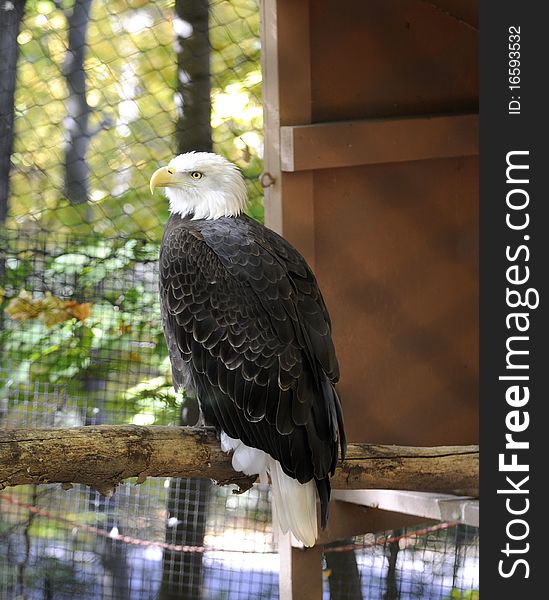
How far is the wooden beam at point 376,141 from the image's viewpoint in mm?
2445

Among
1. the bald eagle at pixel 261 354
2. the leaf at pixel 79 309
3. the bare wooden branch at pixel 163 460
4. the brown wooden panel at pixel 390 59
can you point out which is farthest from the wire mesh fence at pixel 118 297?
the bald eagle at pixel 261 354

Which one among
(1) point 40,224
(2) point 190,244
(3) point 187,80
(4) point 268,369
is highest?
(3) point 187,80

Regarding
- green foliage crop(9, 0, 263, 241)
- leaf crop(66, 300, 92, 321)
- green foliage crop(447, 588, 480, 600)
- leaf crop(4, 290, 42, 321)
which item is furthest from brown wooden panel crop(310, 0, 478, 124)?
green foliage crop(447, 588, 480, 600)

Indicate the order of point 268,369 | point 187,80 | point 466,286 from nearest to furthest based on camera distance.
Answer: point 268,369
point 466,286
point 187,80

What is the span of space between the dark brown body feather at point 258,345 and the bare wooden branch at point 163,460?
10 cm

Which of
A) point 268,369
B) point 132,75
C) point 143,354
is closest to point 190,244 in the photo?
point 268,369

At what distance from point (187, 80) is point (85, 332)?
905 millimetres

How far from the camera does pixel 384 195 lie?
2.67m

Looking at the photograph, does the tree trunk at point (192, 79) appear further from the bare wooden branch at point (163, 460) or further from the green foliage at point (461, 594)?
the green foliage at point (461, 594)

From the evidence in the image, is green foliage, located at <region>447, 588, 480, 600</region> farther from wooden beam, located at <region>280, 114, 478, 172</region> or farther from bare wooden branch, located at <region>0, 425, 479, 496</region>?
wooden beam, located at <region>280, 114, 478, 172</region>

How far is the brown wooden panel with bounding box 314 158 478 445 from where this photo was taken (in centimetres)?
261

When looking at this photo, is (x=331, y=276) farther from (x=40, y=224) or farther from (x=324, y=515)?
(x=40, y=224)

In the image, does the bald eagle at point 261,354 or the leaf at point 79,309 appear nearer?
the bald eagle at point 261,354

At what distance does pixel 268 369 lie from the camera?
2037 mm
